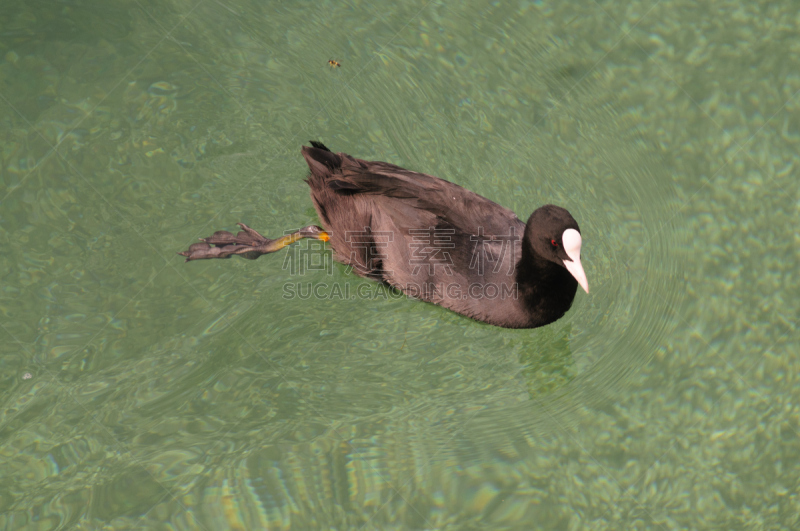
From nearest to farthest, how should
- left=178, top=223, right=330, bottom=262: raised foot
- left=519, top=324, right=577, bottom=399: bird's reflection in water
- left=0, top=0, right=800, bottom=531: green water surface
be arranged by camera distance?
Answer: left=0, top=0, right=800, bottom=531: green water surface < left=519, top=324, right=577, bottom=399: bird's reflection in water < left=178, top=223, right=330, bottom=262: raised foot

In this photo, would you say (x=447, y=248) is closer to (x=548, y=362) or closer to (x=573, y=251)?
(x=573, y=251)

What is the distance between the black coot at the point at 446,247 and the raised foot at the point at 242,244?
1.16 feet

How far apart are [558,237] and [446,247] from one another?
610 mm

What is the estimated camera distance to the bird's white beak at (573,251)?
133 inches

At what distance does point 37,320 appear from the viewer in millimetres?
3836

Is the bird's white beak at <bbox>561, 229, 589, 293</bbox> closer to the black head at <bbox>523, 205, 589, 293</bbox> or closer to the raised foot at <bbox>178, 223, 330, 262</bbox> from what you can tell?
the black head at <bbox>523, 205, 589, 293</bbox>

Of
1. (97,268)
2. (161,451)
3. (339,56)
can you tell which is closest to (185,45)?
(339,56)

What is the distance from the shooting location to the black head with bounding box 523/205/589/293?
11.1 ft

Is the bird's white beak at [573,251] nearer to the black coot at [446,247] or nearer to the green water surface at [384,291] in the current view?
the black coot at [446,247]

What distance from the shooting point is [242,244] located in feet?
13.5

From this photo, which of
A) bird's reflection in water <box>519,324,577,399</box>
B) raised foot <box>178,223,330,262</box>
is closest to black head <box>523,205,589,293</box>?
bird's reflection in water <box>519,324,577,399</box>

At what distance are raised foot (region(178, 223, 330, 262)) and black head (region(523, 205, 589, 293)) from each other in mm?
1297

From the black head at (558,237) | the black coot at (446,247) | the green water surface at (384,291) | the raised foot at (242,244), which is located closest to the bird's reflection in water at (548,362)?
the green water surface at (384,291)

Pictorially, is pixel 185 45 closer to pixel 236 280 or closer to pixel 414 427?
pixel 236 280
